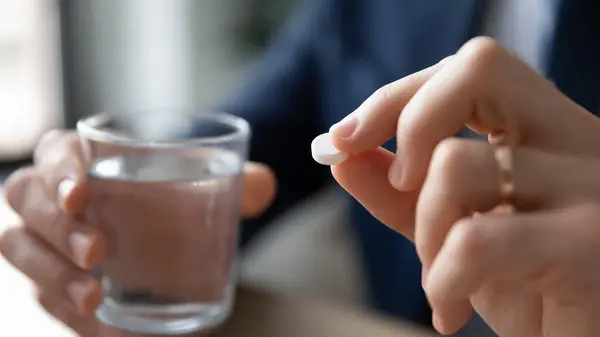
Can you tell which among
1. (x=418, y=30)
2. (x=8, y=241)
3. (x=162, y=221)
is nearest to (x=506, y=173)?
(x=162, y=221)

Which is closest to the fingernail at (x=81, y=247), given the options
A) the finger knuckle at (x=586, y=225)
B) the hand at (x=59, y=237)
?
the hand at (x=59, y=237)

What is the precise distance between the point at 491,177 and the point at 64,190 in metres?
0.32

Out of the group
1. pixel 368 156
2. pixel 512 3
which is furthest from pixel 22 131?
pixel 368 156

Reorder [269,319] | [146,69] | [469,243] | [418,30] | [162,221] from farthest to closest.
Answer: [146,69] < [418,30] < [269,319] < [162,221] < [469,243]

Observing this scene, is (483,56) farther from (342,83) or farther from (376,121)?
(342,83)

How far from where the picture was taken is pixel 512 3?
0.83 m

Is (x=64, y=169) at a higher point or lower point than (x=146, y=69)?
higher

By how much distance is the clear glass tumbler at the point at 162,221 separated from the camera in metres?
0.49

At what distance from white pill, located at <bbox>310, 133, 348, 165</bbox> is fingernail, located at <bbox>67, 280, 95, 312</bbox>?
0.24m

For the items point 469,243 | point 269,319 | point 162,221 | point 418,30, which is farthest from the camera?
point 418,30

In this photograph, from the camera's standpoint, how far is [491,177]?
32 centimetres

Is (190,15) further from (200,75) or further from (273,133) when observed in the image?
(273,133)

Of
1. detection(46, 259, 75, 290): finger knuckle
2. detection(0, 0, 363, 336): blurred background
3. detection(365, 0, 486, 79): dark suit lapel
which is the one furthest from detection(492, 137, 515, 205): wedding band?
detection(0, 0, 363, 336): blurred background

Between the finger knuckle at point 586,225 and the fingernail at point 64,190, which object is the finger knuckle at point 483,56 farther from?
the fingernail at point 64,190
